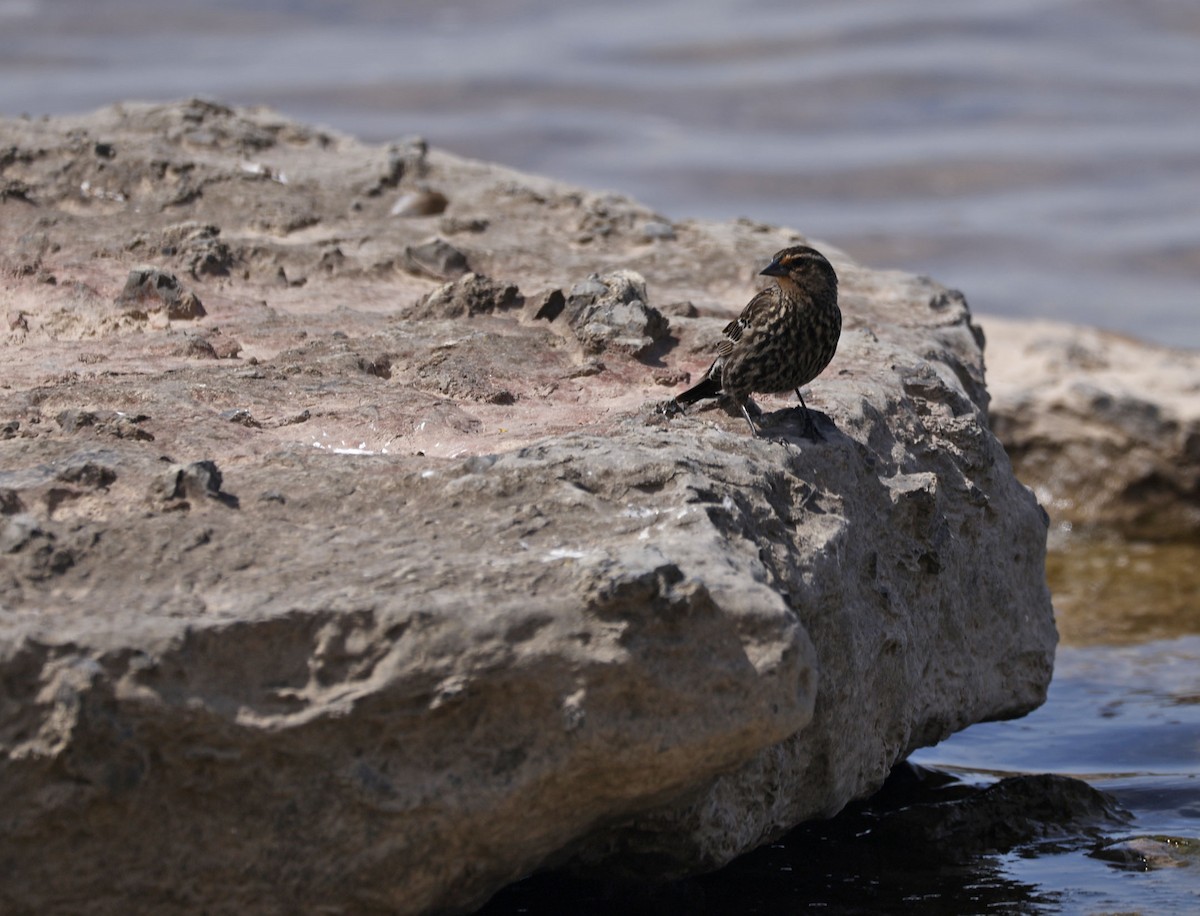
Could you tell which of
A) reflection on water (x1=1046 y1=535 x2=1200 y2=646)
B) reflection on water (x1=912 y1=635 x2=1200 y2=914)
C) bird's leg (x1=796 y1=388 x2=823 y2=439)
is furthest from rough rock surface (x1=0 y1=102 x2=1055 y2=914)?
reflection on water (x1=1046 y1=535 x2=1200 y2=646)

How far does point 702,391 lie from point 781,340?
26cm

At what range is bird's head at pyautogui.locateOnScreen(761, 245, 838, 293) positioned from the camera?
5070mm

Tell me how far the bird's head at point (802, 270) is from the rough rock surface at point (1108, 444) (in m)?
4.83

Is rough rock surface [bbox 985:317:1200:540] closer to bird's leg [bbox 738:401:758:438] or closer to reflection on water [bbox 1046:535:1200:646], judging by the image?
reflection on water [bbox 1046:535:1200:646]

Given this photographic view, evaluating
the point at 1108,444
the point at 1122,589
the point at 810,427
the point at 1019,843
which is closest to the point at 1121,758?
the point at 1019,843

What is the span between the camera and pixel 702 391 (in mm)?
4934

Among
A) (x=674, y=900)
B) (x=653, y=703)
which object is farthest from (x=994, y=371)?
(x=653, y=703)

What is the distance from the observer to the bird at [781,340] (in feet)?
16.0

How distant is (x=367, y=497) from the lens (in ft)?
13.2

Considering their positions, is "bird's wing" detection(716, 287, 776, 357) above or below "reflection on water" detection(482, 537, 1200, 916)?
above

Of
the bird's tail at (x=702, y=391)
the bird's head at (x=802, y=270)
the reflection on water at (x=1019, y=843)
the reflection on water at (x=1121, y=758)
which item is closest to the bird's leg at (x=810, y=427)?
the bird's tail at (x=702, y=391)

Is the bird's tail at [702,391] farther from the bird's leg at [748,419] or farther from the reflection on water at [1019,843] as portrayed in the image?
the reflection on water at [1019,843]

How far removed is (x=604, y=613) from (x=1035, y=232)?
13539mm

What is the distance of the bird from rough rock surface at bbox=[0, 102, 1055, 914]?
0.18 m
